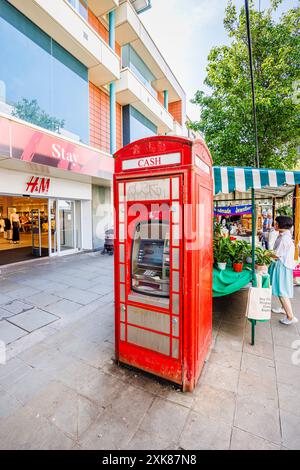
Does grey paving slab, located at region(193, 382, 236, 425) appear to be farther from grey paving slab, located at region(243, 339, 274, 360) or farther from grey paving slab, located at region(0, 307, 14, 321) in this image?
grey paving slab, located at region(0, 307, 14, 321)

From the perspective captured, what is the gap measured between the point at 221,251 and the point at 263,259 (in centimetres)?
76

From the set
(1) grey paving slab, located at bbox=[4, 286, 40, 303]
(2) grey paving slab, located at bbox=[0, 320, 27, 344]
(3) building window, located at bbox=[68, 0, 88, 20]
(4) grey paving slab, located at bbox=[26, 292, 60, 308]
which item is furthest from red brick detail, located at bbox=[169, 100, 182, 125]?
(2) grey paving slab, located at bbox=[0, 320, 27, 344]

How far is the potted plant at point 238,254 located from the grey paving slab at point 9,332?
12.8 feet

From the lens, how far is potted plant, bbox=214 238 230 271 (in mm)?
4059

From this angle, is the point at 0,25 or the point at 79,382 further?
the point at 0,25

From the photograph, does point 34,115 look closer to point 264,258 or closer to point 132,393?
point 264,258

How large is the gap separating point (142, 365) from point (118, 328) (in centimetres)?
53

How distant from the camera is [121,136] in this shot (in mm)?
12242

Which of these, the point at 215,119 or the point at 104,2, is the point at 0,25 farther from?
the point at 215,119

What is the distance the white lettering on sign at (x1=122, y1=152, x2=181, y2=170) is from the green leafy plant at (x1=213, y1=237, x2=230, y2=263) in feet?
7.92

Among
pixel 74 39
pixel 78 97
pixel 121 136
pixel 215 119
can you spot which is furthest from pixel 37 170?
pixel 215 119

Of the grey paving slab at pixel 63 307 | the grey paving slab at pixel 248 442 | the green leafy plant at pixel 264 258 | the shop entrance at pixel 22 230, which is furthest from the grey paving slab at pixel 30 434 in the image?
the shop entrance at pixel 22 230

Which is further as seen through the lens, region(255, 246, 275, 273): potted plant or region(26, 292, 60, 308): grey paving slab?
region(26, 292, 60, 308): grey paving slab

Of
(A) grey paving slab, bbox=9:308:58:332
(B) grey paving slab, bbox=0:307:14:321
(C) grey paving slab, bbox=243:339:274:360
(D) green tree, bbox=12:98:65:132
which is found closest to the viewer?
(C) grey paving slab, bbox=243:339:274:360
